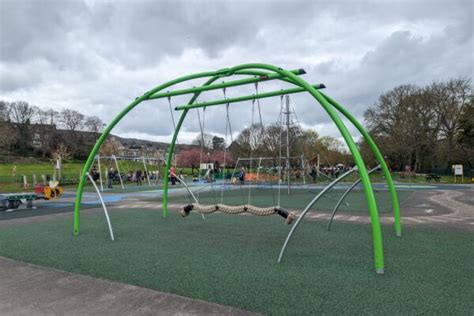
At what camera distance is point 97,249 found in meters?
5.91

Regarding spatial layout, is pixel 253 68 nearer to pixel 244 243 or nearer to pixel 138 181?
pixel 244 243

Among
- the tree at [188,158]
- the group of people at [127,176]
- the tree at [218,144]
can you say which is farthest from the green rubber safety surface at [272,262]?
the tree at [218,144]

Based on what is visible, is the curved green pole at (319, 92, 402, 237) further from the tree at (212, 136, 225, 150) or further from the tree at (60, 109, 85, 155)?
the tree at (60, 109, 85, 155)

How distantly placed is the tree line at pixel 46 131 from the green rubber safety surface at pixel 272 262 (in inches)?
2854

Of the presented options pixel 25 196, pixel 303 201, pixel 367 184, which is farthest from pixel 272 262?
pixel 25 196

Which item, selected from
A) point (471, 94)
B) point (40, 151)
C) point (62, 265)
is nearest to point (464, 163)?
point (471, 94)

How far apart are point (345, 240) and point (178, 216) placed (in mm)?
5183

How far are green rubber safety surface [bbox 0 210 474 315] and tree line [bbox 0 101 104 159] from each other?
7249 centimetres

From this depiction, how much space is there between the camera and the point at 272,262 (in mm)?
4996

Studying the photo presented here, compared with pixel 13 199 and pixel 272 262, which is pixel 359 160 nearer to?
pixel 272 262

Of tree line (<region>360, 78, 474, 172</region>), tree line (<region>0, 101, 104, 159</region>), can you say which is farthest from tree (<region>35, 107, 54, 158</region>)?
tree line (<region>360, 78, 474, 172</region>)

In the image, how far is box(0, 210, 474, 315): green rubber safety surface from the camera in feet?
11.7

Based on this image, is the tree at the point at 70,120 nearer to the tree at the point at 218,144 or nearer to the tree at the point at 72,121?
the tree at the point at 72,121

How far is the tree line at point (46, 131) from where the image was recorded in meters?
73.0
